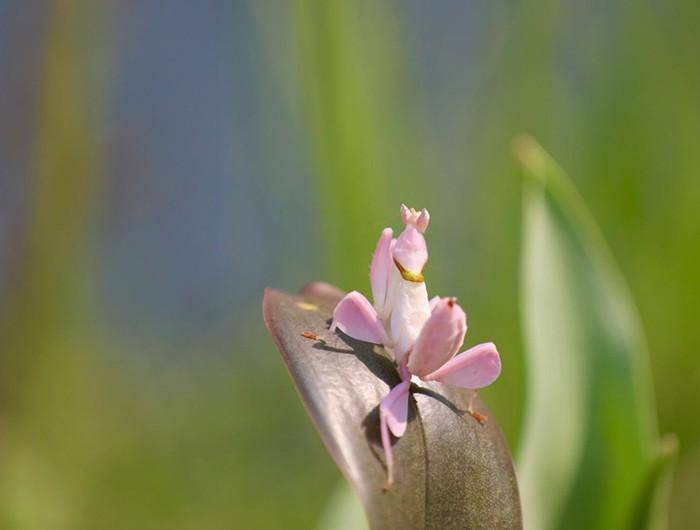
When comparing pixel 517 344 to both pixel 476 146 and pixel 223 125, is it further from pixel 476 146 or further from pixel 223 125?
pixel 223 125

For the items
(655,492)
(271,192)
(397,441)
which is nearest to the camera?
(397,441)

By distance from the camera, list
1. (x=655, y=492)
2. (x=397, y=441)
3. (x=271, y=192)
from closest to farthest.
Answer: (x=397, y=441) < (x=655, y=492) < (x=271, y=192)

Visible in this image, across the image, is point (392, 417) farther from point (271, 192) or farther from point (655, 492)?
point (271, 192)

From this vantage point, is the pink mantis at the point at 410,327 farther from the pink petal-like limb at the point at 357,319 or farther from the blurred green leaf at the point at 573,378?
the blurred green leaf at the point at 573,378

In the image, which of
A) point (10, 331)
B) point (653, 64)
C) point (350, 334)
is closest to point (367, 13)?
point (653, 64)

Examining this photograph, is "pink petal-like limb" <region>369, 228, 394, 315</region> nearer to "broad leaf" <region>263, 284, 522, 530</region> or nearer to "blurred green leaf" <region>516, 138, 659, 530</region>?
"broad leaf" <region>263, 284, 522, 530</region>

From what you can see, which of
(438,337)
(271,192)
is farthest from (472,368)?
(271,192)
